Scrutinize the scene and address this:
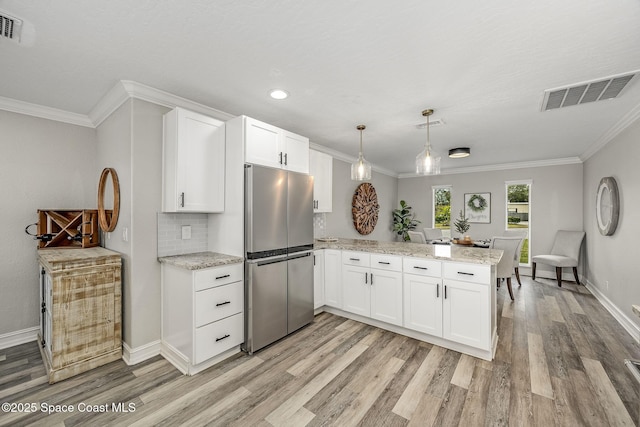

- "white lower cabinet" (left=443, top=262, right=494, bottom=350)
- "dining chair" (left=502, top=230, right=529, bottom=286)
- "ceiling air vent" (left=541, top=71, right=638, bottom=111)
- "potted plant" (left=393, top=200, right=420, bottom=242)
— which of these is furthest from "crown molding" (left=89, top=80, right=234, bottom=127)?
"potted plant" (left=393, top=200, right=420, bottom=242)

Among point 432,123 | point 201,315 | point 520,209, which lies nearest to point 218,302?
point 201,315

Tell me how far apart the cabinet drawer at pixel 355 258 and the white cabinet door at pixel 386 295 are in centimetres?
15

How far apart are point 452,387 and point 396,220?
5124 millimetres

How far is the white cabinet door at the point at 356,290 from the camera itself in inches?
127

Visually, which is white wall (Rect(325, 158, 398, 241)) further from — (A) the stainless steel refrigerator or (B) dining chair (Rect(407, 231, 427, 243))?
(A) the stainless steel refrigerator

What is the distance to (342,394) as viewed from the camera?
2010 mm

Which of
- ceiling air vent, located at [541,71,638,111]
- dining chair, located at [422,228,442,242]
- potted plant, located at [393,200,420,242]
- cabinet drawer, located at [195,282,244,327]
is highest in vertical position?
ceiling air vent, located at [541,71,638,111]

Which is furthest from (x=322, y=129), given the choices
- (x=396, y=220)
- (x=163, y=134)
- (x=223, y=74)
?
(x=396, y=220)

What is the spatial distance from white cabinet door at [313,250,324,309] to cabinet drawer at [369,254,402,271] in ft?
2.23

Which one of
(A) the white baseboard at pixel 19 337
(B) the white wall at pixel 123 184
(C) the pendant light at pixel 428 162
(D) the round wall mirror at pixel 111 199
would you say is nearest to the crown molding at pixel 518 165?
(C) the pendant light at pixel 428 162

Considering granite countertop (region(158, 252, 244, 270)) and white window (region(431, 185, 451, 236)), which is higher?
white window (region(431, 185, 451, 236))

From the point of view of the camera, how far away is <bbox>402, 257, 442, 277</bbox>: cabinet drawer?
2678 millimetres

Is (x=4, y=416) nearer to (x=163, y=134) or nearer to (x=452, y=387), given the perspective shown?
(x=163, y=134)

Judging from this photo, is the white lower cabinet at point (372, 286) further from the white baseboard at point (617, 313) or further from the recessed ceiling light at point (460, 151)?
the recessed ceiling light at point (460, 151)
